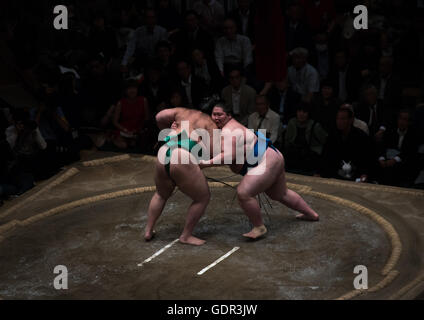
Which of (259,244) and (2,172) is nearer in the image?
(259,244)

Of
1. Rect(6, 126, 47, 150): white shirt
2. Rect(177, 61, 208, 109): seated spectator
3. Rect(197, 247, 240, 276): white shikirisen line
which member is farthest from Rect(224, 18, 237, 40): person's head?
Rect(197, 247, 240, 276): white shikirisen line

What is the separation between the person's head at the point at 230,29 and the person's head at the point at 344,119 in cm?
163

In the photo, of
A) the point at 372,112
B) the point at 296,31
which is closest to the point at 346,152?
the point at 372,112

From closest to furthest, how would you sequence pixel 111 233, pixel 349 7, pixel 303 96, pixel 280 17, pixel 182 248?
pixel 182 248, pixel 111 233, pixel 280 17, pixel 303 96, pixel 349 7

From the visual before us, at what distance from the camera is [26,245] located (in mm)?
4281

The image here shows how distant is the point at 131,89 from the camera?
6188 millimetres

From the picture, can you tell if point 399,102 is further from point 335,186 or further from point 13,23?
point 13,23

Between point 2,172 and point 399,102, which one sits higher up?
point 399,102

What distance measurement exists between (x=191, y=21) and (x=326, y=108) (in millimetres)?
1728

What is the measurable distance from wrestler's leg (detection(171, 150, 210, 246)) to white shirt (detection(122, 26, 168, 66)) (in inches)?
120

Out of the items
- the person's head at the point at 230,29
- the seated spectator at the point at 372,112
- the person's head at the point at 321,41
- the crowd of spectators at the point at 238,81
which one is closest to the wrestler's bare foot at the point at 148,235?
the crowd of spectators at the point at 238,81

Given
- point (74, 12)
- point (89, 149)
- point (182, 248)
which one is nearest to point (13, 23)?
point (74, 12)

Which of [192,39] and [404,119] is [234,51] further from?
[404,119]

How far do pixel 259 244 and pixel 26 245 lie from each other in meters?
1.53
